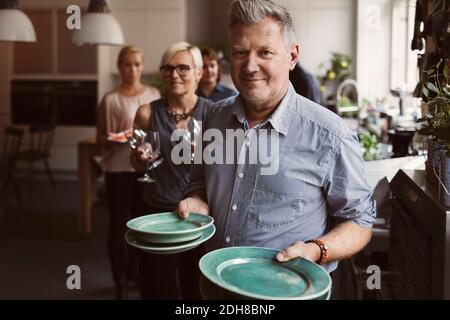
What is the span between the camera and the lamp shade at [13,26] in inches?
116

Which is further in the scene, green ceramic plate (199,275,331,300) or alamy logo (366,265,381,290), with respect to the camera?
alamy logo (366,265,381,290)

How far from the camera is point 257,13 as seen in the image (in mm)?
1224

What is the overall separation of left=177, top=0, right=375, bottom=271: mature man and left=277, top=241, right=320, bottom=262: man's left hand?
0.02m

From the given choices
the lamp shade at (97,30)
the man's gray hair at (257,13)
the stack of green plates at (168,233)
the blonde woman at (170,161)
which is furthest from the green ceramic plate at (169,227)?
the lamp shade at (97,30)

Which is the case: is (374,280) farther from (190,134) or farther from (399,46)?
(399,46)

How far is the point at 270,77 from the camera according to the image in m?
1.25

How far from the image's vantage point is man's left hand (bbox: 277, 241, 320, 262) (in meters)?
1.12

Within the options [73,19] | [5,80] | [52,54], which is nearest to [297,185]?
[73,19]


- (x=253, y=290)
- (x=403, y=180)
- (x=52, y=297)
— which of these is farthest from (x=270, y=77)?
(x=52, y=297)

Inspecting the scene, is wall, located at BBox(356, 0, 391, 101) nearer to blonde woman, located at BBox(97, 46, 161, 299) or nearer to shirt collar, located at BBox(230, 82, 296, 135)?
blonde woman, located at BBox(97, 46, 161, 299)

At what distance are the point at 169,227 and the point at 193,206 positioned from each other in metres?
0.15

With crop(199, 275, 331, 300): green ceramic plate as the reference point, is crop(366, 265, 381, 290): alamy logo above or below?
below

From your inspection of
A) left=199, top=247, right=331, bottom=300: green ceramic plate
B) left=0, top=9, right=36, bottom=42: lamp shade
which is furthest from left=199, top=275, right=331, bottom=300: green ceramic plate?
left=0, top=9, right=36, bottom=42: lamp shade

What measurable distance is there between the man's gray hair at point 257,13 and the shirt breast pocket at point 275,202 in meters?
0.34
